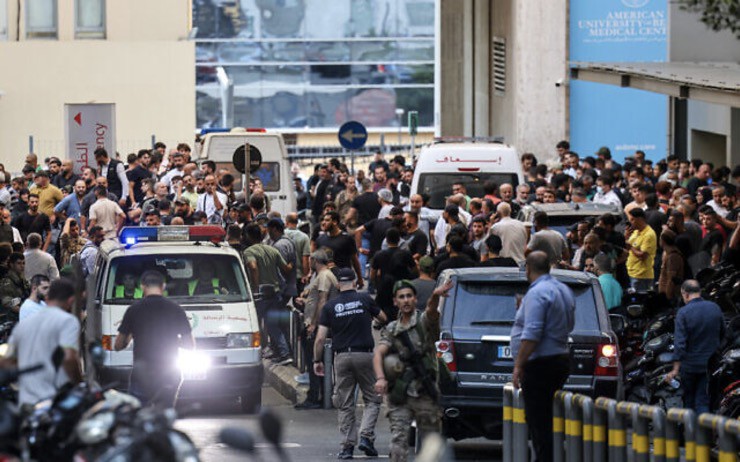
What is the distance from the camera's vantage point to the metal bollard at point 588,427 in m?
12.2

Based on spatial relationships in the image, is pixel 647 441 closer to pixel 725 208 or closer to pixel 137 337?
pixel 137 337

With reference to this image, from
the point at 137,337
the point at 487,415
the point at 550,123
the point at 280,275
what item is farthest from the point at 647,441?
the point at 550,123

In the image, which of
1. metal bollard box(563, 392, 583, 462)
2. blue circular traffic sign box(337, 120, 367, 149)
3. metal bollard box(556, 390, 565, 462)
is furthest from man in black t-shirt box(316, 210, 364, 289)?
blue circular traffic sign box(337, 120, 367, 149)

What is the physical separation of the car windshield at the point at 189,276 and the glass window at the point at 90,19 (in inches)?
Result: 1123

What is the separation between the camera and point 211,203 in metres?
27.1

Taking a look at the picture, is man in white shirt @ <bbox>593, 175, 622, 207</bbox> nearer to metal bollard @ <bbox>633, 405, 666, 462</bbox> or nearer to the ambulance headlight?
the ambulance headlight

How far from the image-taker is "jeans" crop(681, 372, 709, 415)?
51.1 feet

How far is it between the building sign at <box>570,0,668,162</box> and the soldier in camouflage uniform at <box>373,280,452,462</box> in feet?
93.1

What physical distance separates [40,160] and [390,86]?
43963 millimetres

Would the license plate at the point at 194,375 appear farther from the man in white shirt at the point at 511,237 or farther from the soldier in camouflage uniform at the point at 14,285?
the man in white shirt at the point at 511,237

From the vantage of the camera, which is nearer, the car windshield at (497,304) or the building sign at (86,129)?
the car windshield at (497,304)

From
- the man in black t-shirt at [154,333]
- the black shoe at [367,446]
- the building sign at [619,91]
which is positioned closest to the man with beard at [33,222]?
the man in black t-shirt at [154,333]

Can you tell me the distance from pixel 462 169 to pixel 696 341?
11891 mm

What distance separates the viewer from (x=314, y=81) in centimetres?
8694
